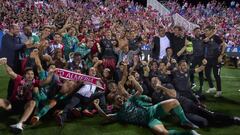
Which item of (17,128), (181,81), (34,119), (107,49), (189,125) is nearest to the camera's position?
(17,128)

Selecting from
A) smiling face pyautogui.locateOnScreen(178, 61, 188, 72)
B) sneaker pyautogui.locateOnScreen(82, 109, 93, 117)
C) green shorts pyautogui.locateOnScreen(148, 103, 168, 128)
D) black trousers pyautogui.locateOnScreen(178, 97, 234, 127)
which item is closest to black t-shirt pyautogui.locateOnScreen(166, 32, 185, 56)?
smiling face pyautogui.locateOnScreen(178, 61, 188, 72)

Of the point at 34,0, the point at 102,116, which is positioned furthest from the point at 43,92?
the point at 34,0

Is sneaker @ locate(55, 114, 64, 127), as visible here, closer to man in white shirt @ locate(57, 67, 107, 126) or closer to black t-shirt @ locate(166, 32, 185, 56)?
man in white shirt @ locate(57, 67, 107, 126)

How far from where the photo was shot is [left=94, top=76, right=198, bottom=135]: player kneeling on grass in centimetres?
762

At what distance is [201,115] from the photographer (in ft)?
28.8

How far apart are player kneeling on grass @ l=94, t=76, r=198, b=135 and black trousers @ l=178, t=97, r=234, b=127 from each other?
307 mm

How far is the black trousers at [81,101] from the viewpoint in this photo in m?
8.83

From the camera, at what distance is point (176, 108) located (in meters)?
7.88

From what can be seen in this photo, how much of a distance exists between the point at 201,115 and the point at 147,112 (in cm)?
152

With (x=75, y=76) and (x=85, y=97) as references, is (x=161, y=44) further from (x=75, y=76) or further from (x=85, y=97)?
(x=75, y=76)

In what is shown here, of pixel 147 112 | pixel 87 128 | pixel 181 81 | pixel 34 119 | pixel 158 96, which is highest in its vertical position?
pixel 181 81

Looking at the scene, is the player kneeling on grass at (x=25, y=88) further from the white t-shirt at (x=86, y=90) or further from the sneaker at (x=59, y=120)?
the white t-shirt at (x=86, y=90)

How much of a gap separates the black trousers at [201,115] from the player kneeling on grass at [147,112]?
31 cm

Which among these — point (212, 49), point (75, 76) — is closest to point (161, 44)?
point (212, 49)
